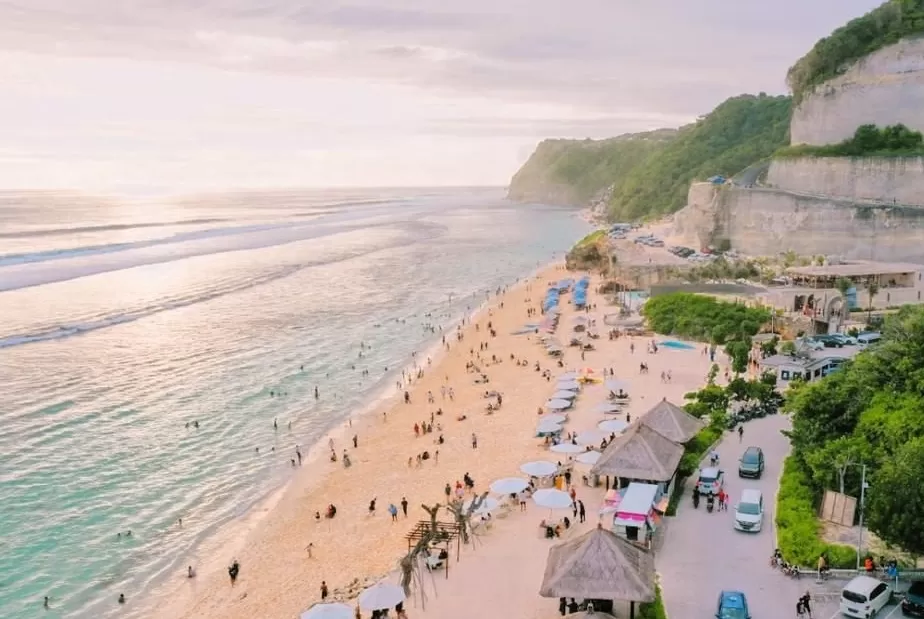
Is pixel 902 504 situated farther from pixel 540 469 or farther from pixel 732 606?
pixel 540 469

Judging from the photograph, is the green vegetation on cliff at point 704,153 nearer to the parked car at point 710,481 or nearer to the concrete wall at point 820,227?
the concrete wall at point 820,227

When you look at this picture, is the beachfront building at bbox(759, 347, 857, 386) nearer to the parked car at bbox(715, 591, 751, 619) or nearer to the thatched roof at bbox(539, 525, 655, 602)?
the parked car at bbox(715, 591, 751, 619)

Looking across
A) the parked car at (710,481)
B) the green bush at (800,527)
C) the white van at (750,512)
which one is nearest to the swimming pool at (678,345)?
the green bush at (800,527)

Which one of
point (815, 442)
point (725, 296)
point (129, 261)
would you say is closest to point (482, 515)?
point (815, 442)

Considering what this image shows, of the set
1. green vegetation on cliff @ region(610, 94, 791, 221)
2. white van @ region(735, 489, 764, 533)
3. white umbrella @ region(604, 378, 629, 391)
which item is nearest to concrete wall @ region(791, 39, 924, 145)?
white umbrella @ region(604, 378, 629, 391)

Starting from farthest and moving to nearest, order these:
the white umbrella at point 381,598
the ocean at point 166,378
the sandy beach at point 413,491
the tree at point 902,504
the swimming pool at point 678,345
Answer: the swimming pool at point 678,345
the ocean at point 166,378
the sandy beach at point 413,491
the white umbrella at point 381,598
the tree at point 902,504

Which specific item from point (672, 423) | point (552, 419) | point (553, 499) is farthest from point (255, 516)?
point (672, 423)
